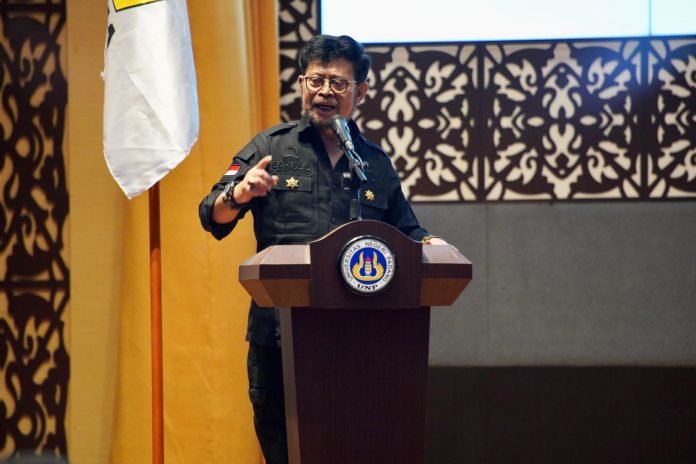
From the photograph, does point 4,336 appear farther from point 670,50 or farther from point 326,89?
point 670,50

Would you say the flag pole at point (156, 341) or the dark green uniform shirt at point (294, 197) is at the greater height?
the dark green uniform shirt at point (294, 197)

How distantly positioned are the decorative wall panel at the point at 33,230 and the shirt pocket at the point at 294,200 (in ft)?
4.56

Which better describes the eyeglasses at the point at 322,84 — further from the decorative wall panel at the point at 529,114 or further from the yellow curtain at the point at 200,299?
the decorative wall panel at the point at 529,114

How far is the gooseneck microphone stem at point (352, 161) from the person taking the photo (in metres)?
1.52

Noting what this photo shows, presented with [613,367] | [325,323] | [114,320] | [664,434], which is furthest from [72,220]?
[664,434]

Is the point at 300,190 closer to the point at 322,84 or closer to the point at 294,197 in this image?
the point at 294,197

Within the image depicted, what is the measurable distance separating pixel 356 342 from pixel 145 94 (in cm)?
106

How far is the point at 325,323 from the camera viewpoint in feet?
4.70

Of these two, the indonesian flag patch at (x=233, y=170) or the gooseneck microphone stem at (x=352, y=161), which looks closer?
the gooseneck microphone stem at (x=352, y=161)

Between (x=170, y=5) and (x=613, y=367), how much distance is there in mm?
1977

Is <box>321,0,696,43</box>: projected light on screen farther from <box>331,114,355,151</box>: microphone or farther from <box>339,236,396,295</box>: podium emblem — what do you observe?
<box>339,236,396,295</box>: podium emblem

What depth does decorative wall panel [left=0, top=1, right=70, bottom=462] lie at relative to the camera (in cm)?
286

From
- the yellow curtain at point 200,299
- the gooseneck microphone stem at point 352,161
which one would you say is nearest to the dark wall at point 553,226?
the yellow curtain at point 200,299

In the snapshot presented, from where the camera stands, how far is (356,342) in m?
1.45
